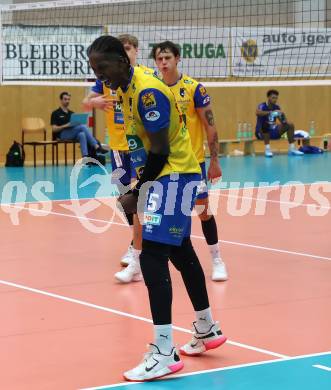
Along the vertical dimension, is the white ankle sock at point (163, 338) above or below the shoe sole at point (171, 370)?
above

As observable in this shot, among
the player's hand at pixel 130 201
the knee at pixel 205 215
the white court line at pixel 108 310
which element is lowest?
the white court line at pixel 108 310

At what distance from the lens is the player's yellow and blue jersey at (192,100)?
802cm

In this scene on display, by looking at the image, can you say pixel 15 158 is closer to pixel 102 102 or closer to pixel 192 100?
pixel 192 100

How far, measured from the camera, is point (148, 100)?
207 inches

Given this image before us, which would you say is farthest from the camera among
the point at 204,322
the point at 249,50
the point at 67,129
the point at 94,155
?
the point at 249,50

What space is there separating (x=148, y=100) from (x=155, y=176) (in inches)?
17.6

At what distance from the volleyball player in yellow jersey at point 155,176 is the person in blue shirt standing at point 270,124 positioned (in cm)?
1823

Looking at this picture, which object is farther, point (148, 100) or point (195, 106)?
point (195, 106)

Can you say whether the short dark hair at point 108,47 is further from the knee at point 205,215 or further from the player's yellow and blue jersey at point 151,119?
the knee at point 205,215

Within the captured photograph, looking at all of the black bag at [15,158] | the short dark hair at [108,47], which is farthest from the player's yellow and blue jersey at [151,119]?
the black bag at [15,158]

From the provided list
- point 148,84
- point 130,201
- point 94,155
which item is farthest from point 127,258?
point 94,155

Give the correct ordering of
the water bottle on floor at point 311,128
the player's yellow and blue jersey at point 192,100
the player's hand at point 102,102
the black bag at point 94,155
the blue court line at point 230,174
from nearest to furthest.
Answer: the player's hand at point 102,102
the player's yellow and blue jersey at point 192,100
the blue court line at point 230,174
the black bag at point 94,155
the water bottle on floor at point 311,128

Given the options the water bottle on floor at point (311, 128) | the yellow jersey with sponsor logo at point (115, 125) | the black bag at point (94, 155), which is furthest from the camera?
the water bottle on floor at point (311, 128)

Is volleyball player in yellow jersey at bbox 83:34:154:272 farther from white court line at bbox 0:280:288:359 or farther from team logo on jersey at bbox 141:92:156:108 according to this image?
team logo on jersey at bbox 141:92:156:108
